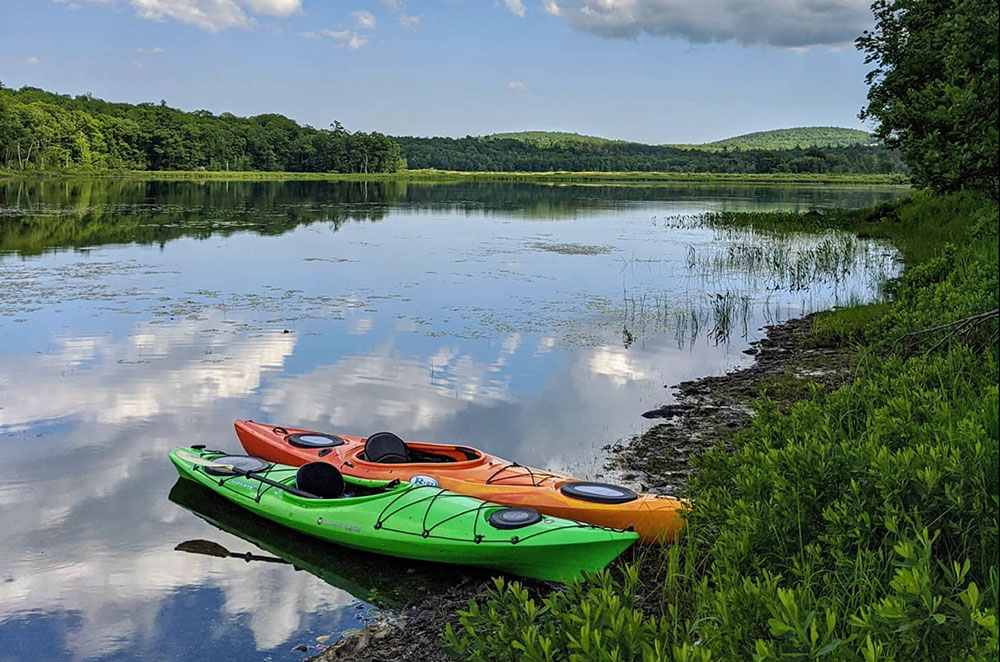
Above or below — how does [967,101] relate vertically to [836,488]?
above

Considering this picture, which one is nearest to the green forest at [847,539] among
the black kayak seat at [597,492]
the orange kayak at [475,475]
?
the orange kayak at [475,475]

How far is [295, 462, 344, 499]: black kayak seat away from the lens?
6652 mm

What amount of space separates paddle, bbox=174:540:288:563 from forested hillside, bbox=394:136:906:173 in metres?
102

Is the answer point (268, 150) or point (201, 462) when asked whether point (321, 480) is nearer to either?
point (201, 462)

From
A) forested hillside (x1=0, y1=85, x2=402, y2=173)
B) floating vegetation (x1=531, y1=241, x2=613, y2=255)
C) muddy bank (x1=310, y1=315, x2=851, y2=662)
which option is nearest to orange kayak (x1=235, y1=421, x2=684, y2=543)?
muddy bank (x1=310, y1=315, x2=851, y2=662)

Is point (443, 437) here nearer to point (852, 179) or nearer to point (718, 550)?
point (718, 550)

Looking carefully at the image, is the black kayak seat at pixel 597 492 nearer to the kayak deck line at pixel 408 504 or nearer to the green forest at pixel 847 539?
the kayak deck line at pixel 408 504

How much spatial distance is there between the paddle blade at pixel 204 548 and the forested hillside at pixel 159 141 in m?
70.7

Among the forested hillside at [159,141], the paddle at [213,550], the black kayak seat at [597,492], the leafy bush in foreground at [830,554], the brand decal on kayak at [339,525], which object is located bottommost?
the paddle at [213,550]

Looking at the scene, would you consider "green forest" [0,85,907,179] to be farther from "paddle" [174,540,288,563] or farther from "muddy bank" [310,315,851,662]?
"paddle" [174,540,288,563]

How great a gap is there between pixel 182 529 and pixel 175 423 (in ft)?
8.31

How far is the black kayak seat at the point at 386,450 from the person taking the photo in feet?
23.1

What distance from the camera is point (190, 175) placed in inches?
3231

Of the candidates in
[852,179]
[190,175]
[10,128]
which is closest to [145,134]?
[190,175]
